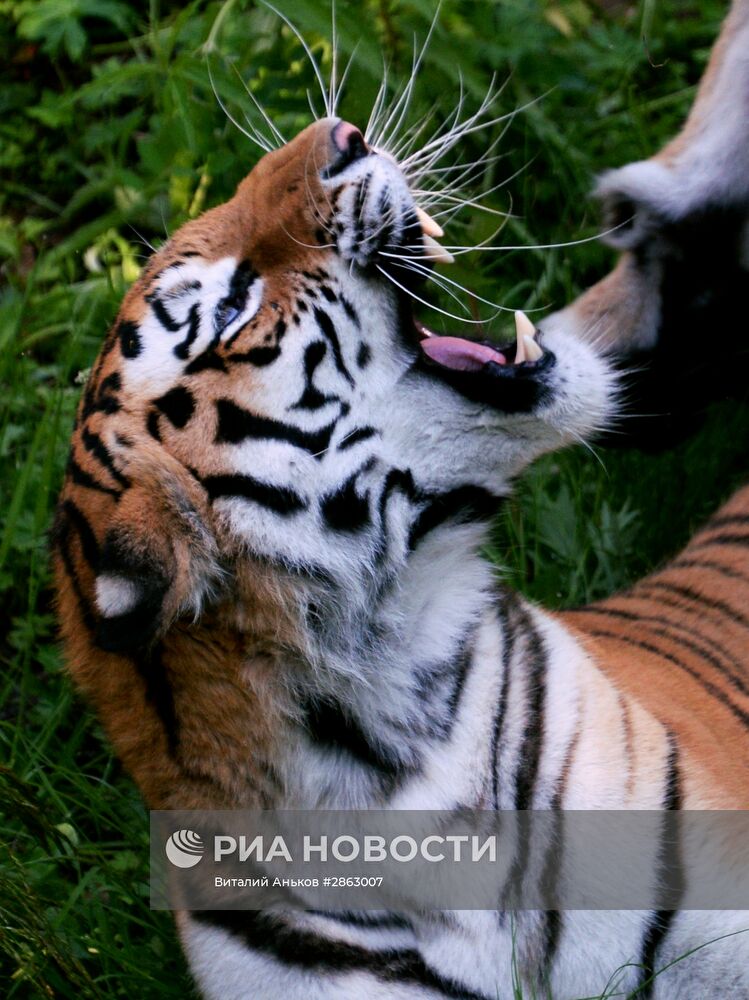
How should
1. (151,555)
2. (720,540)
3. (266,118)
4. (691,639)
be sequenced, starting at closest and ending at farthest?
(151,555) < (266,118) < (691,639) < (720,540)

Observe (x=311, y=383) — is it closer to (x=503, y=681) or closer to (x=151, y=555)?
(x=151, y=555)

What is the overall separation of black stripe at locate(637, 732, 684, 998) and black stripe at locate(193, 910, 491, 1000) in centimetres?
23

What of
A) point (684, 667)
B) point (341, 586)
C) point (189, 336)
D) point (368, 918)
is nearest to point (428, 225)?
point (189, 336)

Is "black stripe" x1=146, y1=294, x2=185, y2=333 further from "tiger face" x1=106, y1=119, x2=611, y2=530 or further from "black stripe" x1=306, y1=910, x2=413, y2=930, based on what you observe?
"black stripe" x1=306, y1=910, x2=413, y2=930

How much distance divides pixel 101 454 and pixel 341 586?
367 millimetres

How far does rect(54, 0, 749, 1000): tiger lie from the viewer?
171cm

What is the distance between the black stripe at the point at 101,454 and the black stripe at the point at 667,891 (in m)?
0.86

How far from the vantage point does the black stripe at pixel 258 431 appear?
173 centimetres

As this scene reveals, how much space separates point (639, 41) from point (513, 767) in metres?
2.47

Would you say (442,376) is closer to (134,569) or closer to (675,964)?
(134,569)

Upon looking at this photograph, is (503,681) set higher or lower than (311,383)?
lower

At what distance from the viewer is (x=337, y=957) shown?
67.5 inches

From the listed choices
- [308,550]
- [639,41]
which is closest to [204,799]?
[308,550]

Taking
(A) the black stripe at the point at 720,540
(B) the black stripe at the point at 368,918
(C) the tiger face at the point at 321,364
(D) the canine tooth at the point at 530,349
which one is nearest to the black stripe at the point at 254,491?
(C) the tiger face at the point at 321,364
